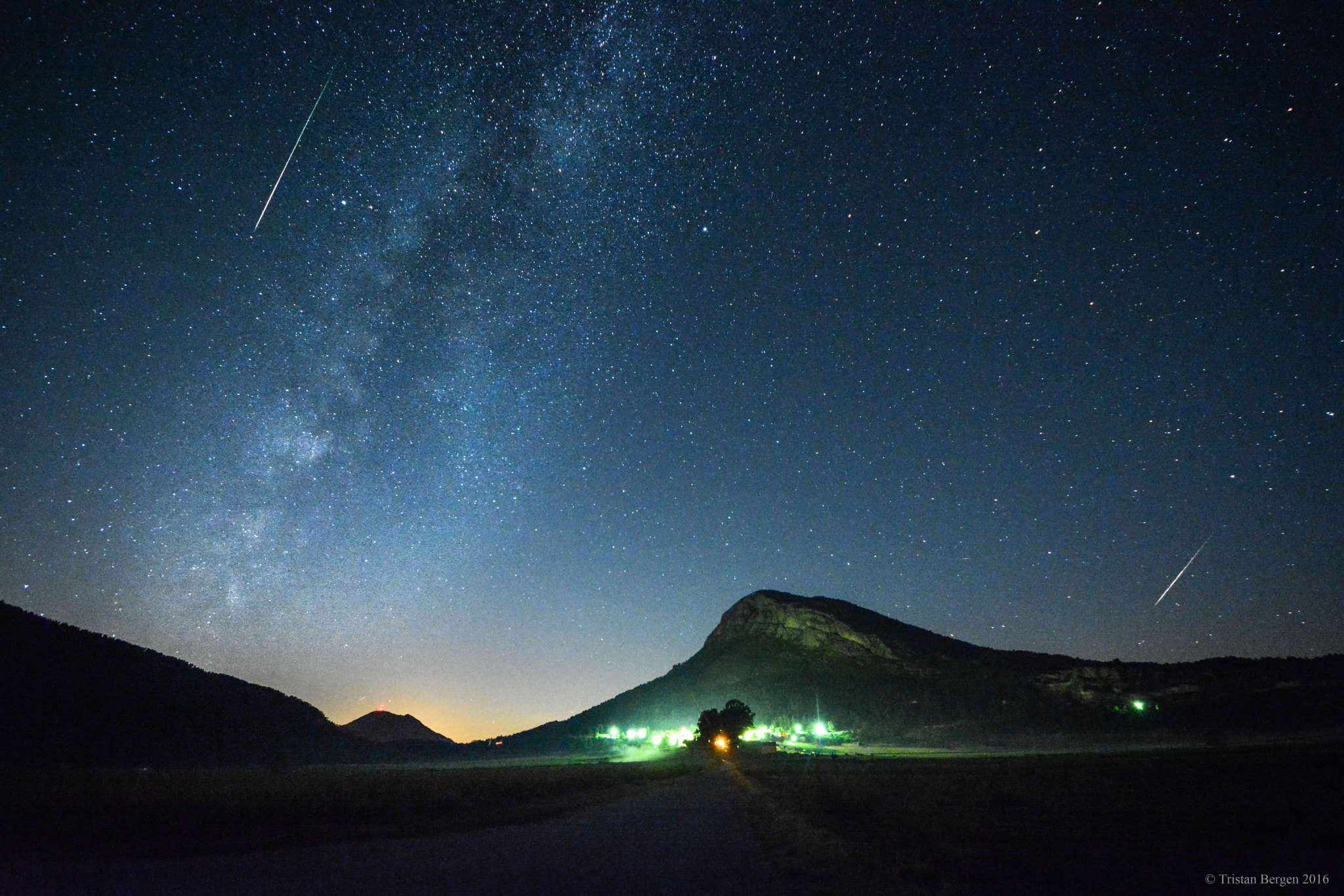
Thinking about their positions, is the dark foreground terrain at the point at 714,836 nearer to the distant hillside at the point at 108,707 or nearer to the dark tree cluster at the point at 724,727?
the distant hillside at the point at 108,707

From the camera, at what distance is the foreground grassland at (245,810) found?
60.1 feet

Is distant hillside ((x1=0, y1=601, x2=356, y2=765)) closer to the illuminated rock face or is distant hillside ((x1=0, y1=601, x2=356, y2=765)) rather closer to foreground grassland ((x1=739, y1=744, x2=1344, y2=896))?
foreground grassland ((x1=739, y1=744, x2=1344, y2=896))

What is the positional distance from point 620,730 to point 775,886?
14626 cm

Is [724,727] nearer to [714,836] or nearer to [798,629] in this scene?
[714,836]

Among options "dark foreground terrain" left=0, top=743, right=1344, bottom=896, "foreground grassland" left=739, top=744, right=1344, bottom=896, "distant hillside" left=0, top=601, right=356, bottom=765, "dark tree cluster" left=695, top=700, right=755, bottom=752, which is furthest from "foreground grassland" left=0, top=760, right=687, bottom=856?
"dark tree cluster" left=695, top=700, right=755, bottom=752

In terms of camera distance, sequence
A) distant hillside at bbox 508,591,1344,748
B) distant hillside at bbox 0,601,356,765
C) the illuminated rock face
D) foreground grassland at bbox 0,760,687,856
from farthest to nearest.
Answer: the illuminated rock face, distant hillside at bbox 508,591,1344,748, distant hillside at bbox 0,601,356,765, foreground grassland at bbox 0,760,687,856

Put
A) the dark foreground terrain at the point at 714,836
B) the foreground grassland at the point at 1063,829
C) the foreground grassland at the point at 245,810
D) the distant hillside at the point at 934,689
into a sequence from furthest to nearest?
the distant hillside at the point at 934,689 < the foreground grassland at the point at 245,810 < the dark foreground terrain at the point at 714,836 < the foreground grassland at the point at 1063,829

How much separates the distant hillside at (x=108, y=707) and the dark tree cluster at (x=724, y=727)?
57.0 m

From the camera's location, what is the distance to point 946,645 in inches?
6560

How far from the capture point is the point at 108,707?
265 ft

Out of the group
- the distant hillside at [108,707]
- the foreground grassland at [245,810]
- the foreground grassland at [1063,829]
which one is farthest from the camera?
the distant hillside at [108,707]

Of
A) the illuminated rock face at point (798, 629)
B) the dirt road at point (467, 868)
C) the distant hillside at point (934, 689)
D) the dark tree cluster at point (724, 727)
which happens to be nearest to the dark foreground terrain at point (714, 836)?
the dirt road at point (467, 868)

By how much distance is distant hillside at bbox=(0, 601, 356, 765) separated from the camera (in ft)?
237

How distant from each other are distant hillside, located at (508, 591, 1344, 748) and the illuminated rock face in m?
0.42
